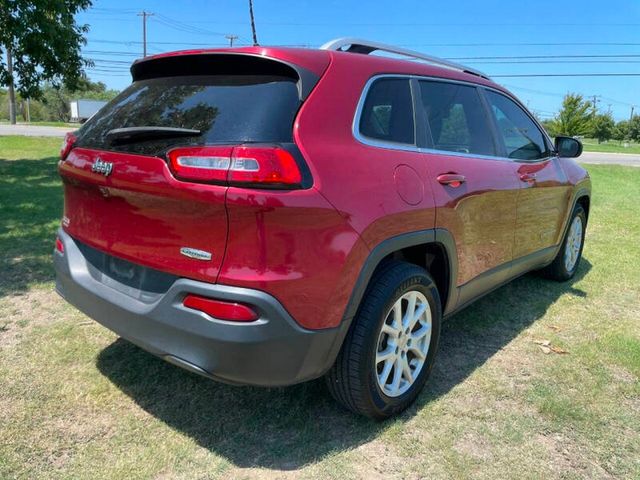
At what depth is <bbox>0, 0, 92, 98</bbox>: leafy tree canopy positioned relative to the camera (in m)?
10.0

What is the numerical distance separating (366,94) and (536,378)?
1.97 meters

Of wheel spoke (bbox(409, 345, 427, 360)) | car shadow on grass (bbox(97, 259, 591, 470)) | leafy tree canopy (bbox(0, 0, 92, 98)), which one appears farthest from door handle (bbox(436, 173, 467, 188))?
leafy tree canopy (bbox(0, 0, 92, 98))

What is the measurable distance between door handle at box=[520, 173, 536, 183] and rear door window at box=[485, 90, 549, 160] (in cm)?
13

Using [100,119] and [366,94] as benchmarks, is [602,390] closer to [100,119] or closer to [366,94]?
[366,94]

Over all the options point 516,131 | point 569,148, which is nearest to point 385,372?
point 516,131

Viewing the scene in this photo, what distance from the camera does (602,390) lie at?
307 cm

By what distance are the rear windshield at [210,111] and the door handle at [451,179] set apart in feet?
3.21

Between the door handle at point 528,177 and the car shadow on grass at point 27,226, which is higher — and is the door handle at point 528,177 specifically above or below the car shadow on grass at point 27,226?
above

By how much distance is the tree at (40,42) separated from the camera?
10031mm

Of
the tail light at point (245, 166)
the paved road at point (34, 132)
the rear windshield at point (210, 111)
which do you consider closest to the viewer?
the tail light at point (245, 166)

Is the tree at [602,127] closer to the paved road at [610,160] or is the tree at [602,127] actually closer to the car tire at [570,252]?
the paved road at [610,160]

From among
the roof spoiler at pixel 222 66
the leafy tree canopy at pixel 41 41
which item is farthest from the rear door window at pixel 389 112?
the leafy tree canopy at pixel 41 41

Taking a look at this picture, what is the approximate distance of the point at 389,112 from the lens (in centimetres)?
267

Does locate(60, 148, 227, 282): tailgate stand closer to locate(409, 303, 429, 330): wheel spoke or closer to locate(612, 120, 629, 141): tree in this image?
locate(409, 303, 429, 330): wheel spoke
